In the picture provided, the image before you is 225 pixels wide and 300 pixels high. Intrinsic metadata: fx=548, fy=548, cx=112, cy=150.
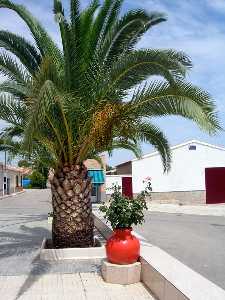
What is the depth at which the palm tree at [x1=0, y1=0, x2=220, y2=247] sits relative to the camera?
1048 centimetres

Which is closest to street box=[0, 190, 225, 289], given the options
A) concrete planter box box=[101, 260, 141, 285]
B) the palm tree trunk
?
the palm tree trunk

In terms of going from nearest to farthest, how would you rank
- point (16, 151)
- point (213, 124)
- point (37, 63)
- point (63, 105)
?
1. point (213, 124)
2. point (63, 105)
3. point (37, 63)
4. point (16, 151)

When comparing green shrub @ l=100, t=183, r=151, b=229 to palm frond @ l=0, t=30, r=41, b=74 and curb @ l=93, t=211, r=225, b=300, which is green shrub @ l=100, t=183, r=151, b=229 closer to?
curb @ l=93, t=211, r=225, b=300

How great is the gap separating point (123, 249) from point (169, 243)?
6110 millimetres

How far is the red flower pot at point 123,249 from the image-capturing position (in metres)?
8.69

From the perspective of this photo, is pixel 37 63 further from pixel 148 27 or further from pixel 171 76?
pixel 171 76

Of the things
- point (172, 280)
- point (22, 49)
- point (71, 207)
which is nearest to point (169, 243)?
point (71, 207)

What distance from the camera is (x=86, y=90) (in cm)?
1146

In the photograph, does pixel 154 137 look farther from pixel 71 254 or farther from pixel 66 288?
pixel 66 288

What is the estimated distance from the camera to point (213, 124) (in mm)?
9750

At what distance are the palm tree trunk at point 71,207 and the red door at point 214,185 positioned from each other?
24.6 meters

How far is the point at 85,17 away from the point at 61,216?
14.0 feet

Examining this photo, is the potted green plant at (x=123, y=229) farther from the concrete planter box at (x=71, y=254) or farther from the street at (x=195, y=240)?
the concrete planter box at (x=71, y=254)

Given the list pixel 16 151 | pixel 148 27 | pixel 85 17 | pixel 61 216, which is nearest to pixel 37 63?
pixel 85 17
